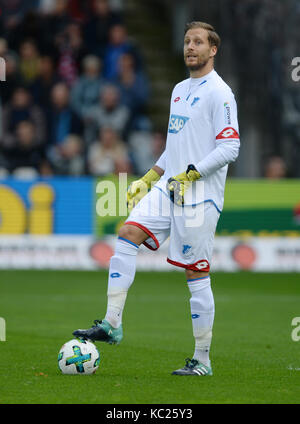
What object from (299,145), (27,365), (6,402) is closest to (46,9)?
(299,145)

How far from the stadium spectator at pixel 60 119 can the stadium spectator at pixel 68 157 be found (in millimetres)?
264

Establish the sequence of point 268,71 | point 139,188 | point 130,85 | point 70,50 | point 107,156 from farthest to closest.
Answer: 1. point 130,85
2. point 70,50
3. point 268,71
4. point 107,156
5. point 139,188

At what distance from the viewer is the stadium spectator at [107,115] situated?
18406 millimetres

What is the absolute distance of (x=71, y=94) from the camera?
1856cm

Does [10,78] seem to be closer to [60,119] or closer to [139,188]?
[60,119]

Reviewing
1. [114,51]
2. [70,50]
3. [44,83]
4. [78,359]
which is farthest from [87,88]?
[78,359]

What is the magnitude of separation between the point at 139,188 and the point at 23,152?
10757 mm

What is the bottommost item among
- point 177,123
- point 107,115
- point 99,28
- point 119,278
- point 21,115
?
point 119,278

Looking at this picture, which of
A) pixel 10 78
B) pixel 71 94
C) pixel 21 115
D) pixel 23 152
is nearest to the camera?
pixel 23 152

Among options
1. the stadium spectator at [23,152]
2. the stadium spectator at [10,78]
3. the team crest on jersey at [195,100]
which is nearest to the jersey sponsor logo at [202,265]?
the team crest on jersey at [195,100]

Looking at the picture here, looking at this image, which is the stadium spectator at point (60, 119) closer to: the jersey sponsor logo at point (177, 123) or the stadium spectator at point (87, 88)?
the stadium spectator at point (87, 88)

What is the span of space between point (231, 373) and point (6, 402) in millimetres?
1923

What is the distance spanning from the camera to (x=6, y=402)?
5508 mm

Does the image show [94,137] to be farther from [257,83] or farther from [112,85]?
[257,83]
